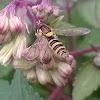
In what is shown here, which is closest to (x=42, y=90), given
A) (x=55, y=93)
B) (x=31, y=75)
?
(x=55, y=93)

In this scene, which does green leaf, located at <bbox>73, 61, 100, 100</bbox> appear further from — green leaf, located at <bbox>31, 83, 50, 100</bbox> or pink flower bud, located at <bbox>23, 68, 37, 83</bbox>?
green leaf, located at <bbox>31, 83, 50, 100</bbox>

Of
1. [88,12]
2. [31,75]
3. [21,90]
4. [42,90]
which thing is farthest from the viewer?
[88,12]

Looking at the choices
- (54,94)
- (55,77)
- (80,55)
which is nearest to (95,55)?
(80,55)

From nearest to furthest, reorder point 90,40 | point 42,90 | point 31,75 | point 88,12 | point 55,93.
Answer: point 31,75
point 55,93
point 90,40
point 42,90
point 88,12

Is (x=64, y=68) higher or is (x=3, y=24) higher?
(x=3, y=24)

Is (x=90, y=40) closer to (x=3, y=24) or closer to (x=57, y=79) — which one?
(x=57, y=79)

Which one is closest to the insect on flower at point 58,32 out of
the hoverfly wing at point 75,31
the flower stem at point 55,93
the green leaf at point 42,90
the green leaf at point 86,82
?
the hoverfly wing at point 75,31

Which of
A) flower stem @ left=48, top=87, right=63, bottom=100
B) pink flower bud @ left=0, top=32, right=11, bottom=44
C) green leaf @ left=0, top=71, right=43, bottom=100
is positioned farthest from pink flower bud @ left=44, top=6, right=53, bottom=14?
flower stem @ left=48, top=87, right=63, bottom=100
